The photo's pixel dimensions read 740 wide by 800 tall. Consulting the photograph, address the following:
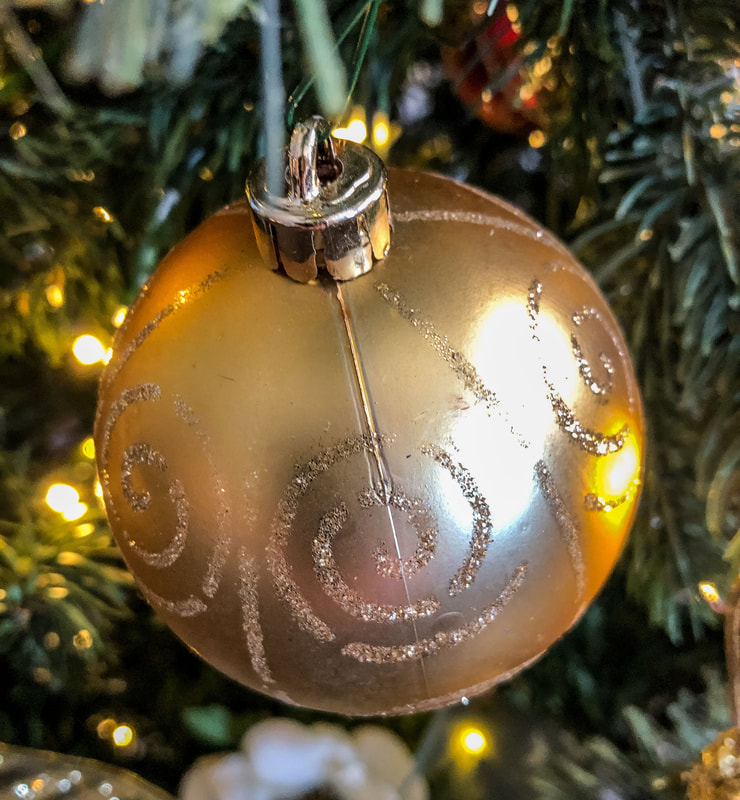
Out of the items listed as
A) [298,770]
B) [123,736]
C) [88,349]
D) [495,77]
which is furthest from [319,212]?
[123,736]

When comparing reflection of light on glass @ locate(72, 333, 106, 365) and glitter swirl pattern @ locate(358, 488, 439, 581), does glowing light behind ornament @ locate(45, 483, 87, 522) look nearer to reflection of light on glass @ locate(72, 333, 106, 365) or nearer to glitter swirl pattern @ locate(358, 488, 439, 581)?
reflection of light on glass @ locate(72, 333, 106, 365)

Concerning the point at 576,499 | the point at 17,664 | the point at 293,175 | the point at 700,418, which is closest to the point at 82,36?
the point at 293,175

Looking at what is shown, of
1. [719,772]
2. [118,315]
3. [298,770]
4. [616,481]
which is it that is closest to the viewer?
[616,481]

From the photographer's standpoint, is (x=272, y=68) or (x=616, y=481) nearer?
(x=272, y=68)

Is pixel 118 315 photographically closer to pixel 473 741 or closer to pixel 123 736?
pixel 123 736

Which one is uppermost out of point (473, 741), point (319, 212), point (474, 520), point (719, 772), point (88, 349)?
point (319, 212)

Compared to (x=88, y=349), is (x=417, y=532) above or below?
above

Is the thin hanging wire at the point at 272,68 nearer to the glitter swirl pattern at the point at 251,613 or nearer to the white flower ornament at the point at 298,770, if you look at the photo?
the glitter swirl pattern at the point at 251,613

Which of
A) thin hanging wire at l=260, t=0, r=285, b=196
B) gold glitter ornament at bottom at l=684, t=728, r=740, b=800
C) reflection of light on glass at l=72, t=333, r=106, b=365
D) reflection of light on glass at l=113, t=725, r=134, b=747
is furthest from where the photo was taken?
reflection of light on glass at l=113, t=725, r=134, b=747

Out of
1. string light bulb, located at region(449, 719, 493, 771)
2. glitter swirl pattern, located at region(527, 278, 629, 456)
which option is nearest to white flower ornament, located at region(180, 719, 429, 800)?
string light bulb, located at region(449, 719, 493, 771)
